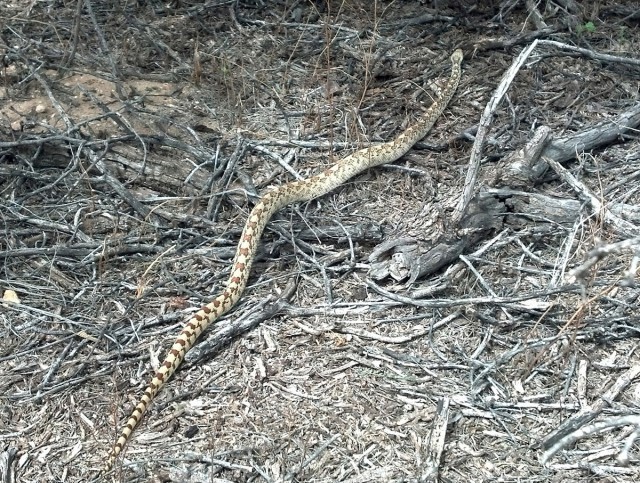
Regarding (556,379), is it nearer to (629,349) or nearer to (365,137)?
(629,349)

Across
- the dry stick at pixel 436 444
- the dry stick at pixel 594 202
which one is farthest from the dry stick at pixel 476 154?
the dry stick at pixel 436 444

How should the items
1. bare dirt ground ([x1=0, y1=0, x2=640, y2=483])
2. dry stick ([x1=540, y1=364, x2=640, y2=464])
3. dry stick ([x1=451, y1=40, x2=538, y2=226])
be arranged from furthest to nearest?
1. dry stick ([x1=451, y1=40, x2=538, y2=226])
2. bare dirt ground ([x1=0, y1=0, x2=640, y2=483])
3. dry stick ([x1=540, y1=364, x2=640, y2=464])

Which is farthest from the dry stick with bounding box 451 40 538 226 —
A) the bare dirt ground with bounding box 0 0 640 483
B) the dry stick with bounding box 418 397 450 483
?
the dry stick with bounding box 418 397 450 483

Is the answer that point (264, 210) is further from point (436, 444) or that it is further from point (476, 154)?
point (436, 444)

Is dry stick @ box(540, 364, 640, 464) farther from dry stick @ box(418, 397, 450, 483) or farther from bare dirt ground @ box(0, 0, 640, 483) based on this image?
dry stick @ box(418, 397, 450, 483)

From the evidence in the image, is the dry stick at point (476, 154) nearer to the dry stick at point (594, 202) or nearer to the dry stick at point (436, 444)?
the dry stick at point (594, 202)

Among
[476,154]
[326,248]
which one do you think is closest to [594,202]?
[476,154]
